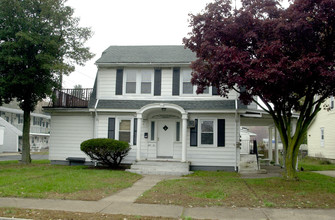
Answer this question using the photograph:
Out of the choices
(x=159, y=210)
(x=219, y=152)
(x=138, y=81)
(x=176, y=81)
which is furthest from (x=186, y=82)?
(x=159, y=210)

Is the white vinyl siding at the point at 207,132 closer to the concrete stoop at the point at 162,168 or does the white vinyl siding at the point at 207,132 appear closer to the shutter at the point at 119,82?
the concrete stoop at the point at 162,168

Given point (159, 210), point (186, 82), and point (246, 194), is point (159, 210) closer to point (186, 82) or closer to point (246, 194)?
point (246, 194)

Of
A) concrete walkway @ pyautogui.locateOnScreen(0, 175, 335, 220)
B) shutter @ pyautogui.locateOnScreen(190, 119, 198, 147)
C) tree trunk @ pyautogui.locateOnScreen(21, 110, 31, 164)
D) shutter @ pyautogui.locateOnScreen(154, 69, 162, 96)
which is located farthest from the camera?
tree trunk @ pyautogui.locateOnScreen(21, 110, 31, 164)

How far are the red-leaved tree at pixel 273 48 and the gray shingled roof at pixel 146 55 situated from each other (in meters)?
4.97

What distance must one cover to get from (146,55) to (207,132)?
18.0 ft

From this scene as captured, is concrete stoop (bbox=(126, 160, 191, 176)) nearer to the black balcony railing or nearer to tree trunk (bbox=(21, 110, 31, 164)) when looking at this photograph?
the black balcony railing

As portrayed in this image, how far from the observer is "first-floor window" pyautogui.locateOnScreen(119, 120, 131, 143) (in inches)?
648

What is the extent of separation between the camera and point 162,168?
1461 centimetres

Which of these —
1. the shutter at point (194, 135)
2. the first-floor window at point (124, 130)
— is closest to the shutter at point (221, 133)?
the shutter at point (194, 135)

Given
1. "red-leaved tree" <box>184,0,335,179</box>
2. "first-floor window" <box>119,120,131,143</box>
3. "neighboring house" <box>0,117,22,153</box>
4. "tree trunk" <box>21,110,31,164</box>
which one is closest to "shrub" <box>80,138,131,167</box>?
"first-floor window" <box>119,120,131,143</box>

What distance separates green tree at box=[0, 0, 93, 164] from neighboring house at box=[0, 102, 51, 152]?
889 inches

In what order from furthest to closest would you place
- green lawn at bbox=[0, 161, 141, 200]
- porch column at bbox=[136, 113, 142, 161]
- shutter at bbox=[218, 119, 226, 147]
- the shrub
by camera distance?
shutter at bbox=[218, 119, 226, 147] → porch column at bbox=[136, 113, 142, 161] → the shrub → green lawn at bbox=[0, 161, 141, 200]

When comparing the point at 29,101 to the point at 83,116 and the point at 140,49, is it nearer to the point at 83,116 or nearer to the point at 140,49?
the point at 83,116

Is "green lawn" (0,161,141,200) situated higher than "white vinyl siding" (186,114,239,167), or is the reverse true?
"white vinyl siding" (186,114,239,167)
